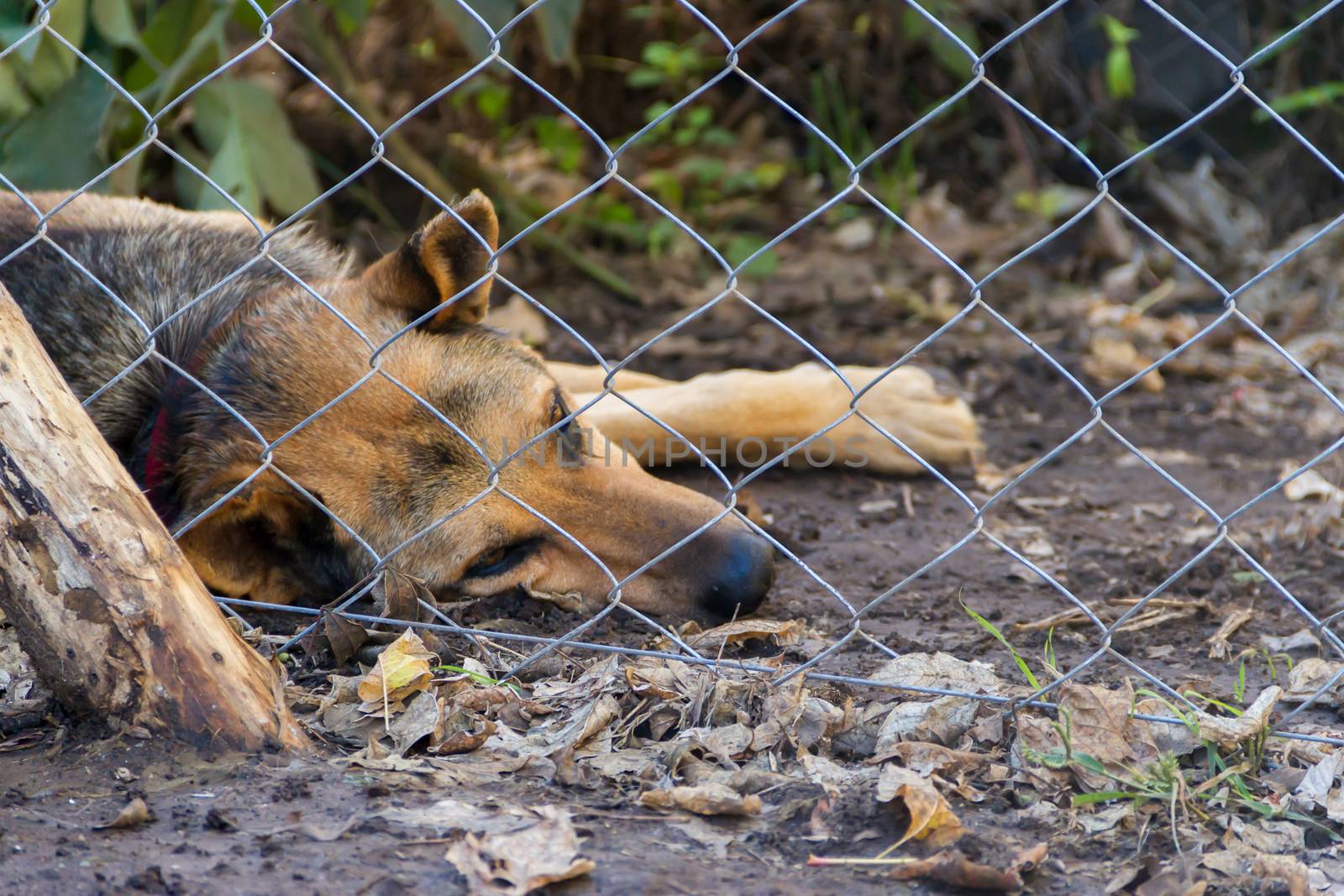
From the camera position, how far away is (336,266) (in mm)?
4059

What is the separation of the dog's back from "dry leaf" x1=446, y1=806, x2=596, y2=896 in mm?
1764

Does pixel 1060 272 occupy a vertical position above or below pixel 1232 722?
below

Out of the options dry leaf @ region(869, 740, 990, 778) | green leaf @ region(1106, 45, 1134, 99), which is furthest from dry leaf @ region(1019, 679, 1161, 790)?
green leaf @ region(1106, 45, 1134, 99)

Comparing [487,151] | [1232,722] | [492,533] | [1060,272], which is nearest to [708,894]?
[1232,722]

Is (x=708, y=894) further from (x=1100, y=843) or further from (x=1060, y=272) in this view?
(x=1060, y=272)

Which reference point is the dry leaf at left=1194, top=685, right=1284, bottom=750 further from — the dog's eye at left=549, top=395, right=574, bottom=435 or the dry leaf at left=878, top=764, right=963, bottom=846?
the dog's eye at left=549, top=395, right=574, bottom=435

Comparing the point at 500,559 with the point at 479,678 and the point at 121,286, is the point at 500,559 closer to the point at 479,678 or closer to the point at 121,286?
the point at 479,678

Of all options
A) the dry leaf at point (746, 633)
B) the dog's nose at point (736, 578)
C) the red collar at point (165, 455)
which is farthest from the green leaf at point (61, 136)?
the dry leaf at point (746, 633)

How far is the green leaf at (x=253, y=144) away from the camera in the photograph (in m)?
4.82

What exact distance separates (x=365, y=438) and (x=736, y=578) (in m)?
0.98

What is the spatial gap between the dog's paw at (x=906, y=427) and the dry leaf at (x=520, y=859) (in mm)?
2497

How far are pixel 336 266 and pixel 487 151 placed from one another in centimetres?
360

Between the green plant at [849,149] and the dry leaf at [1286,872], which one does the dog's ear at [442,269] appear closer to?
the dry leaf at [1286,872]

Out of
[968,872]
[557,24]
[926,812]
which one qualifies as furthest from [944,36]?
[968,872]
